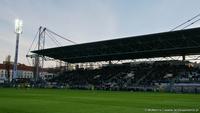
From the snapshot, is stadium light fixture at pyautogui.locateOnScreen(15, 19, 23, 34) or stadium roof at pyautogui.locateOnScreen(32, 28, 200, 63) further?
stadium light fixture at pyautogui.locateOnScreen(15, 19, 23, 34)

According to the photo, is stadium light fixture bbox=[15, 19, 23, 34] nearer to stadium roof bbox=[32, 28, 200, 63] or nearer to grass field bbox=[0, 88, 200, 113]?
stadium roof bbox=[32, 28, 200, 63]

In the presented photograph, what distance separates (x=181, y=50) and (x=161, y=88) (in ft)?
27.1

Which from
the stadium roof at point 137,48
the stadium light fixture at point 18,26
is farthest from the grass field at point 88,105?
the stadium light fixture at point 18,26

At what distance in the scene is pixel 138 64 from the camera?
88.2 m

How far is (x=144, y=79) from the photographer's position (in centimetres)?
7994

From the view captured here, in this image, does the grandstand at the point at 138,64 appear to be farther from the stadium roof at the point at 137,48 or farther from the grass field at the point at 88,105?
the grass field at the point at 88,105

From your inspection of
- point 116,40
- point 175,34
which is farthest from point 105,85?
point 175,34

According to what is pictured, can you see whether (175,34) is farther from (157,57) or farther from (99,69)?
(99,69)

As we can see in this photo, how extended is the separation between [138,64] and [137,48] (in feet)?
47.3

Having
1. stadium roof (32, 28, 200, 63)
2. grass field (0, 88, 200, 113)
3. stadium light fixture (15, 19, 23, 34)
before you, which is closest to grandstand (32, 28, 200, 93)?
stadium roof (32, 28, 200, 63)

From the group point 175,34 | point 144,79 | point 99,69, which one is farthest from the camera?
point 99,69

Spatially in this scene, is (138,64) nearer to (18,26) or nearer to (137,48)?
(137,48)

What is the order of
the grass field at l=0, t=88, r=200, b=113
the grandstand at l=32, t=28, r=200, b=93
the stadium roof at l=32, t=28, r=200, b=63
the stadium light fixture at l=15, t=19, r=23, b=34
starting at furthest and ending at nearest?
the stadium light fixture at l=15, t=19, r=23, b=34 < the grandstand at l=32, t=28, r=200, b=93 < the stadium roof at l=32, t=28, r=200, b=63 < the grass field at l=0, t=88, r=200, b=113

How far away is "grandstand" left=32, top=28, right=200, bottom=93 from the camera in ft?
218
